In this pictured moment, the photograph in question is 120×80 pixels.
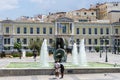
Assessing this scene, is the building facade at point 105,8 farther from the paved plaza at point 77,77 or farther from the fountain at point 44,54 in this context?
the paved plaza at point 77,77

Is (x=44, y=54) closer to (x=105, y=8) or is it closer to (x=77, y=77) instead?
(x=77, y=77)

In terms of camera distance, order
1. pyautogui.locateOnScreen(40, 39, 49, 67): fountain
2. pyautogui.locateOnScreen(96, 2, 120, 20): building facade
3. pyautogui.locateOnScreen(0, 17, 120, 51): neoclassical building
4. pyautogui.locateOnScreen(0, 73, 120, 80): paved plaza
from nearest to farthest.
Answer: pyautogui.locateOnScreen(0, 73, 120, 80): paved plaza < pyautogui.locateOnScreen(40, 39, 49, 67): fountain < pyautogui.locateOnScreen(0, 17, 120, 51): neoclassical building < pyautogui.locateOnScreen(96, 2, 120, 20): building facade

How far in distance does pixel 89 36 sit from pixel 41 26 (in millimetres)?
12462

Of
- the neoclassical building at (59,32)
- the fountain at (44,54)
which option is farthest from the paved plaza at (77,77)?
the neoclassical building at (59,32)

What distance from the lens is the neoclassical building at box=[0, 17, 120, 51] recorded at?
8738cm

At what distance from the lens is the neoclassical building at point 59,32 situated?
287 feet

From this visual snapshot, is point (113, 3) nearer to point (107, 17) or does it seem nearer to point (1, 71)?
point (107, 17)

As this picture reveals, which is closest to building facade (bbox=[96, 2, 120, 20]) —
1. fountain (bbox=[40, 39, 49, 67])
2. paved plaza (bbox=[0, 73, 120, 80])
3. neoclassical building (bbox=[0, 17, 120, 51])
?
neoclassical building (bbox=[0, 17, 120, 51])

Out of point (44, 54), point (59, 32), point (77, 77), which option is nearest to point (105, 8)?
point (59, 32)

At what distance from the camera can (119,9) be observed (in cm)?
A: 9862

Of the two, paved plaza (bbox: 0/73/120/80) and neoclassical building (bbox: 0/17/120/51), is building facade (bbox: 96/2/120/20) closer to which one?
neoclassical building (bbox: 0/17/120/51)

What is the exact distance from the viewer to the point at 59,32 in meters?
90.4

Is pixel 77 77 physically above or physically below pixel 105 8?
below

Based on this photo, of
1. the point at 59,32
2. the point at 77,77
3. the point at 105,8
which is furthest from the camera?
the point at 105,8
